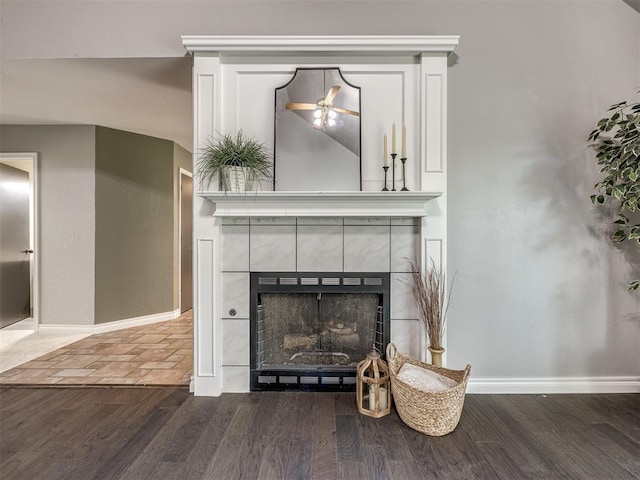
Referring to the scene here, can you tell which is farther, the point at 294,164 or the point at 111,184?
the point at 111,184

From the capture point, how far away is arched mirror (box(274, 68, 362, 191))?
2.05 metres

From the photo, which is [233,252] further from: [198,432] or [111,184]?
[111,184]

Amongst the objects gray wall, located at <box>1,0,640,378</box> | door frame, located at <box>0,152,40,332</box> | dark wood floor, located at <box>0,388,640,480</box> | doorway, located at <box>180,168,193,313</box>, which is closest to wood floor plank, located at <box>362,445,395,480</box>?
dark wood floor, located at <box>0,388,640,480</box>

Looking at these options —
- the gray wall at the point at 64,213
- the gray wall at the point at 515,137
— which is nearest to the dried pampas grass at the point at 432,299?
the gray wall at the point at 515,137

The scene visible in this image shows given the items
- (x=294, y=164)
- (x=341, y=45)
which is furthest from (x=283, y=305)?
(x=341, y=45)

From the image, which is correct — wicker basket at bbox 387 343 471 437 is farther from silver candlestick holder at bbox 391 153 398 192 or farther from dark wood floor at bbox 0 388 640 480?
silver candlestick holder at bbox 391 153 398 192

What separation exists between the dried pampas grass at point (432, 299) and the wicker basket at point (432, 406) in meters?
0.28

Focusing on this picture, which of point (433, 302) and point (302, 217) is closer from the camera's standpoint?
point (433, 302)

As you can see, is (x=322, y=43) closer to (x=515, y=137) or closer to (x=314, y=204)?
(x=314, y=204)

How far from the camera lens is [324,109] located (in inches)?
74.3

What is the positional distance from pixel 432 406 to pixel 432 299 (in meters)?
0.62

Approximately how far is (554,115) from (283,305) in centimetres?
232

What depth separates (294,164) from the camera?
2.07 meters

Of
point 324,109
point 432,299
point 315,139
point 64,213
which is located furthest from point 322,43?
point 64,213
